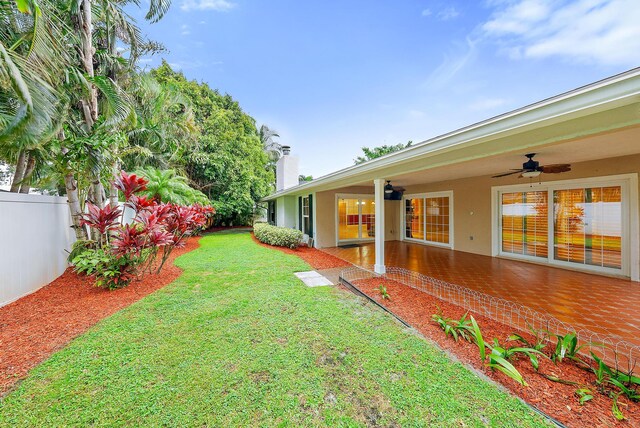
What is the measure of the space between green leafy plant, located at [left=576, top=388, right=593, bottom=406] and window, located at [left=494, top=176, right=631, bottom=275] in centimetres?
506

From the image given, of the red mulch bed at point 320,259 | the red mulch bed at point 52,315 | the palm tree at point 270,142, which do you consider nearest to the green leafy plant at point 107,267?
the red mulch bed at point 52,315

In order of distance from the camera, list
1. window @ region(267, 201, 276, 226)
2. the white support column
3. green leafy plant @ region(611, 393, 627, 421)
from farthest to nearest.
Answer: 1. window @ region(267, 201, 276, 226)
2. the white support column
3. green leafy plant @ region(611, 393, 627, 421)

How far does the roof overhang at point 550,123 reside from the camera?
201cm

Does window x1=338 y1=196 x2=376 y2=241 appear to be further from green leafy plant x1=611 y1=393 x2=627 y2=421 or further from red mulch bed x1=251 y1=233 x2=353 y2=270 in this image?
green leafy plant x1=611 y1=393 x2=627 y2=421

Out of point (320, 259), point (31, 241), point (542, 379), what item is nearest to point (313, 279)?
point (320, 259)

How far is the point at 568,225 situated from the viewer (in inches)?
238

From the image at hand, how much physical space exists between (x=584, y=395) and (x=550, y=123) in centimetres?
252

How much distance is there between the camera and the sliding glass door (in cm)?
533

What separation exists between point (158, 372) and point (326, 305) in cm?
244

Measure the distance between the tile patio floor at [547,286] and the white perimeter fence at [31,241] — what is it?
23.2 ft

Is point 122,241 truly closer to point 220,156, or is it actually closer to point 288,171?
point 288,171

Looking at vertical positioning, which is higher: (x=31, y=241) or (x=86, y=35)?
(x=86, y=35)

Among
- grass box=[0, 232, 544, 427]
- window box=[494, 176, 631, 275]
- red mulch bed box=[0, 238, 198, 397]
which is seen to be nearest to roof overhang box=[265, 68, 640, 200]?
grass box=[0, 232, 544, 427]

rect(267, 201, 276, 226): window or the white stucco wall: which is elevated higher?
the white stucco wall
